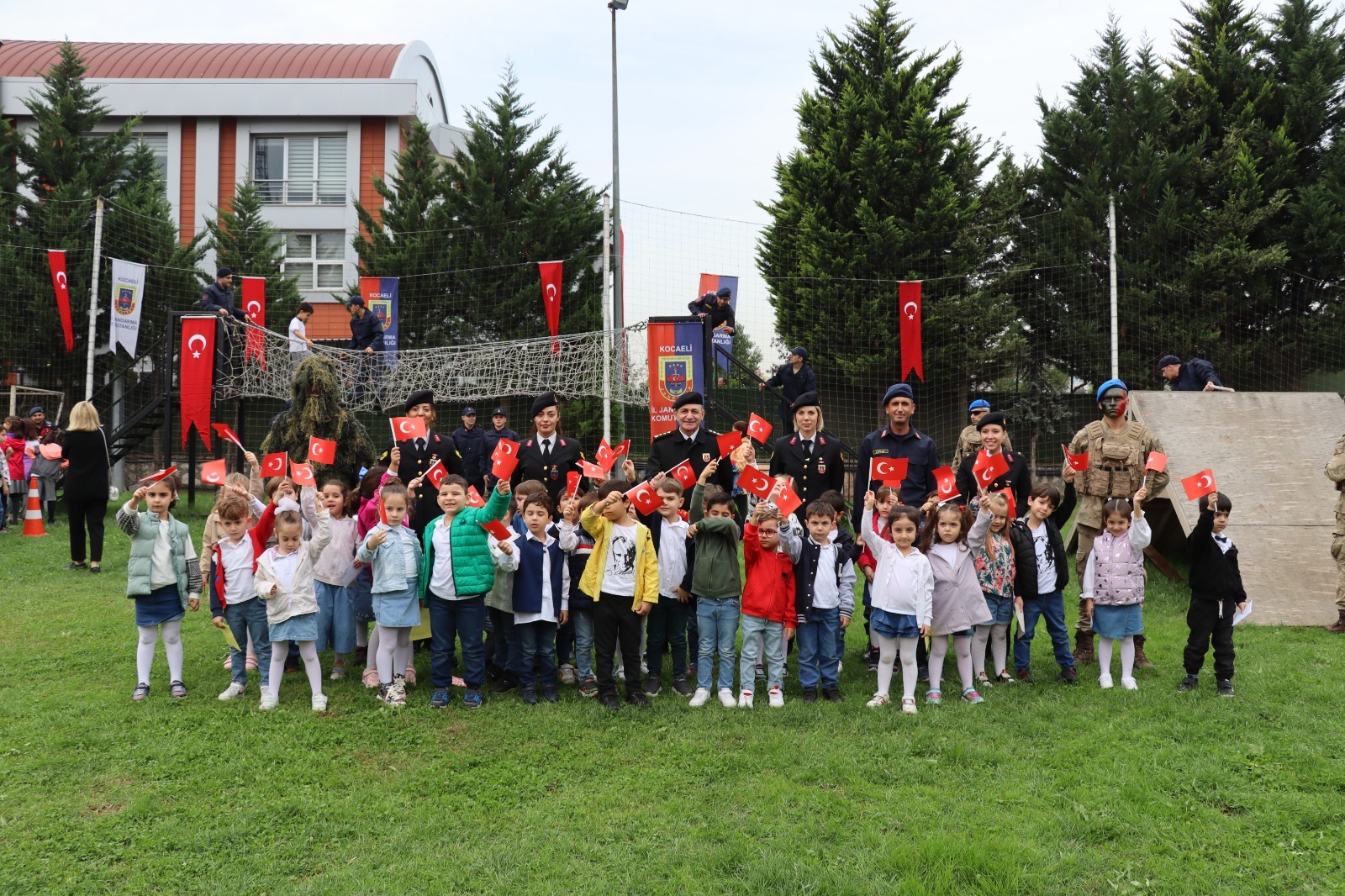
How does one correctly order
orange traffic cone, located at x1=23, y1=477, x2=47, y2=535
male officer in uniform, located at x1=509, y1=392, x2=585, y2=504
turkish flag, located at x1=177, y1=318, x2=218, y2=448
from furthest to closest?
turkish flag, located at x1=177, y1=318, x2=218, y2=448 → orange traffic cone, located at x1=23, y1=477, x2=47, y2=535 → male officer in uniform, located at x1=509, y1=392, x2=585, y2=504

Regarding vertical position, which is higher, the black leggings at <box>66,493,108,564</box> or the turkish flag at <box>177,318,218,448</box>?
the turkish flag at <box>177,318,218,448</box>

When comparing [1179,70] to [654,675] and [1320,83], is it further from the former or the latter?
[654,675]

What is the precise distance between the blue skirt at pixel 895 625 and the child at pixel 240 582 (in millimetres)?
3842

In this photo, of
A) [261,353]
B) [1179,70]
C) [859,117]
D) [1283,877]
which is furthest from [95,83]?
[1283,877]

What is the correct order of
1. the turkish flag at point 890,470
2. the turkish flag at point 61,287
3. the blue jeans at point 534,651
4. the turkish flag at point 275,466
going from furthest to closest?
the turkish flag at point 61,287
the turkish flag at point 275,466
the turkish flag at point 890,470
the blue jeans at point 534,651

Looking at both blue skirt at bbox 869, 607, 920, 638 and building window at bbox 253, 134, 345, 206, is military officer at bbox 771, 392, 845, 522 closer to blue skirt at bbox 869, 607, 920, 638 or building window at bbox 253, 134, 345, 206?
blue skirt at bbox 869, 607, 920, 638

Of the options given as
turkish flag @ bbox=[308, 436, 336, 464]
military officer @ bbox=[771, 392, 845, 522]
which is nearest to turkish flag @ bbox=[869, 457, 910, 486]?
military officer @ bbox=[771, 392, 845, 522]

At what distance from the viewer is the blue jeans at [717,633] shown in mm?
6180

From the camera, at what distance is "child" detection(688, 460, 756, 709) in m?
6.16

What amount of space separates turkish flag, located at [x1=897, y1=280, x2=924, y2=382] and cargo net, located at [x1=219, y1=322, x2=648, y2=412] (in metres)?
5.60

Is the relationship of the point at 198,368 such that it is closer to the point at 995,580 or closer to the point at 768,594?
the point at 768,594

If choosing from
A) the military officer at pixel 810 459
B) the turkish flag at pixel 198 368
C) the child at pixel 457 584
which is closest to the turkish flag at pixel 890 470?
the military officer at pixel 810 459

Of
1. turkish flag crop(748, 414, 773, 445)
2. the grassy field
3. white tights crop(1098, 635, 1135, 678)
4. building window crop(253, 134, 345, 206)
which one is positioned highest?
building window crop(253, 134, 345, 206)

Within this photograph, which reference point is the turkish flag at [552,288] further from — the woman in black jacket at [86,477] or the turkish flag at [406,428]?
the turkish flag at [406,428]
